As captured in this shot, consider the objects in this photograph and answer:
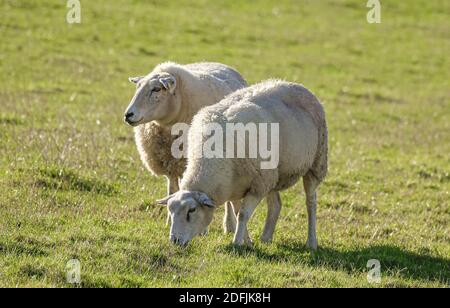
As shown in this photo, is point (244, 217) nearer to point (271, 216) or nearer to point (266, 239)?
point (266, 239)

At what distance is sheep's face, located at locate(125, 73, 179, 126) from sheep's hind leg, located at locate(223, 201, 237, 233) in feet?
4.64

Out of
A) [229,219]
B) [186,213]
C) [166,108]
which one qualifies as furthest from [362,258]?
[166,108]

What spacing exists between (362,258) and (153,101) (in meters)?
3.17

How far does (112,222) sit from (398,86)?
54.1 feet

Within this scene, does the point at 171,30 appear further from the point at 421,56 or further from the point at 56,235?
the point at 56,235

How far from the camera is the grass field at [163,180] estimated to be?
25.8 feet

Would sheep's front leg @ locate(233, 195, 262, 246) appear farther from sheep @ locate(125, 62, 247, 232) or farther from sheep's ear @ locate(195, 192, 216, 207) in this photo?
sheep @ locate(125, 62, 247, 232)

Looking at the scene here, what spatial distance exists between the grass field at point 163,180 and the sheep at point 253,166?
1.13 ft

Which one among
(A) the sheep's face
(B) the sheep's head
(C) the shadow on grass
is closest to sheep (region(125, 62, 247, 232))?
(A) the sheep's face

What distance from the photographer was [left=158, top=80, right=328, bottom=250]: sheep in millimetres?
8148

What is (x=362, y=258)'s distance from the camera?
8.77 metres

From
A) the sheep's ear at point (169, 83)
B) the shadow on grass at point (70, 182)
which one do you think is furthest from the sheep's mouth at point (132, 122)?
the shadow on grass at point (70, 182)

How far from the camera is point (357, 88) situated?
2288 cm

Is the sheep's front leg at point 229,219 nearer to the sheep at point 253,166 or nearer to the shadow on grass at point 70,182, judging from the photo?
the sheep at point 253,166
